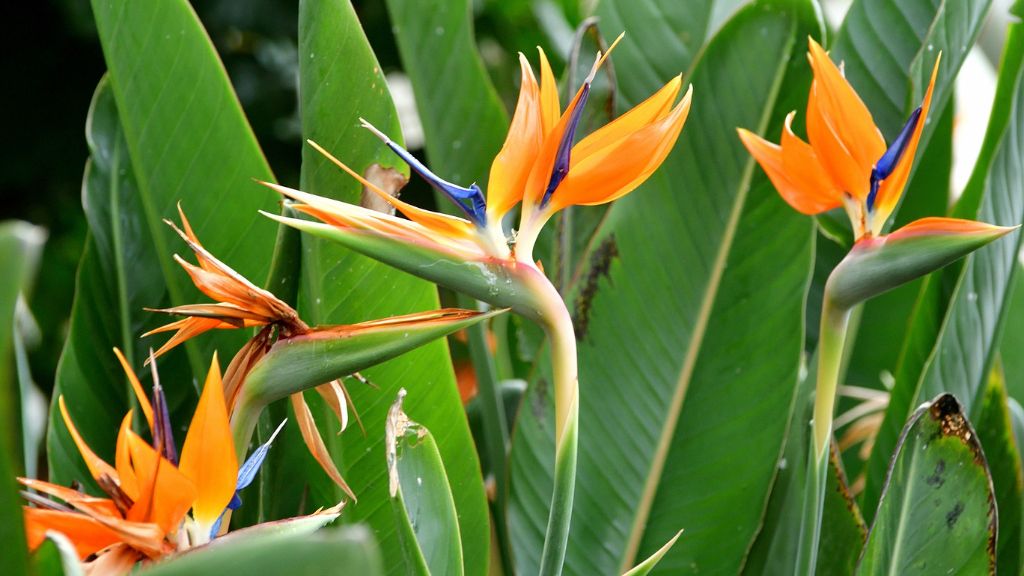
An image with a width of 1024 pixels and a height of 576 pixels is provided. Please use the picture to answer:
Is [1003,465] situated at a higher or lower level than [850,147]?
lower

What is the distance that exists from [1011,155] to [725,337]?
0.20 m

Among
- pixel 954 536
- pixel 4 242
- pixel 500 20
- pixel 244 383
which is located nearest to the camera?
pixel 4 242

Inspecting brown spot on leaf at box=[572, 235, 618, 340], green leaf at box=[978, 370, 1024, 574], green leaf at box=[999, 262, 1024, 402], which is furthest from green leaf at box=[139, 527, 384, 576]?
green leaf at box=[999, 262, 1024, 402]

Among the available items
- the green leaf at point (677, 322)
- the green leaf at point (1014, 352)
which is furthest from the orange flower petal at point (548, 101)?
the green leaf at point (1014, 352)

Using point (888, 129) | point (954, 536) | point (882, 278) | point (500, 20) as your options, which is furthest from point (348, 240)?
point (500, 20)

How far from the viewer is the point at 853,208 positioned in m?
0.38

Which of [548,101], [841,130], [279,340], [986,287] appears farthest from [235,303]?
[986,287]

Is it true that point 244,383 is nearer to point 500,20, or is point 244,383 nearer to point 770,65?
point 770,65

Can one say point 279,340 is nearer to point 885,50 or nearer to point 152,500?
point 152,500

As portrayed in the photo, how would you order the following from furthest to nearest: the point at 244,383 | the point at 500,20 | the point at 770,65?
the point at 500,20
the point at 770,65
the point at 244,383

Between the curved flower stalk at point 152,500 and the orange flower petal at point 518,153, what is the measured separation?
107 millimetres

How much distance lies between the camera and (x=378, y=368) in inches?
20.0

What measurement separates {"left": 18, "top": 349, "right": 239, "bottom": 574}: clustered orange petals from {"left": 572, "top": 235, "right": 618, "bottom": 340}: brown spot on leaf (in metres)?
0.30

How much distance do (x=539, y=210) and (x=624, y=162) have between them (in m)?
0.03
